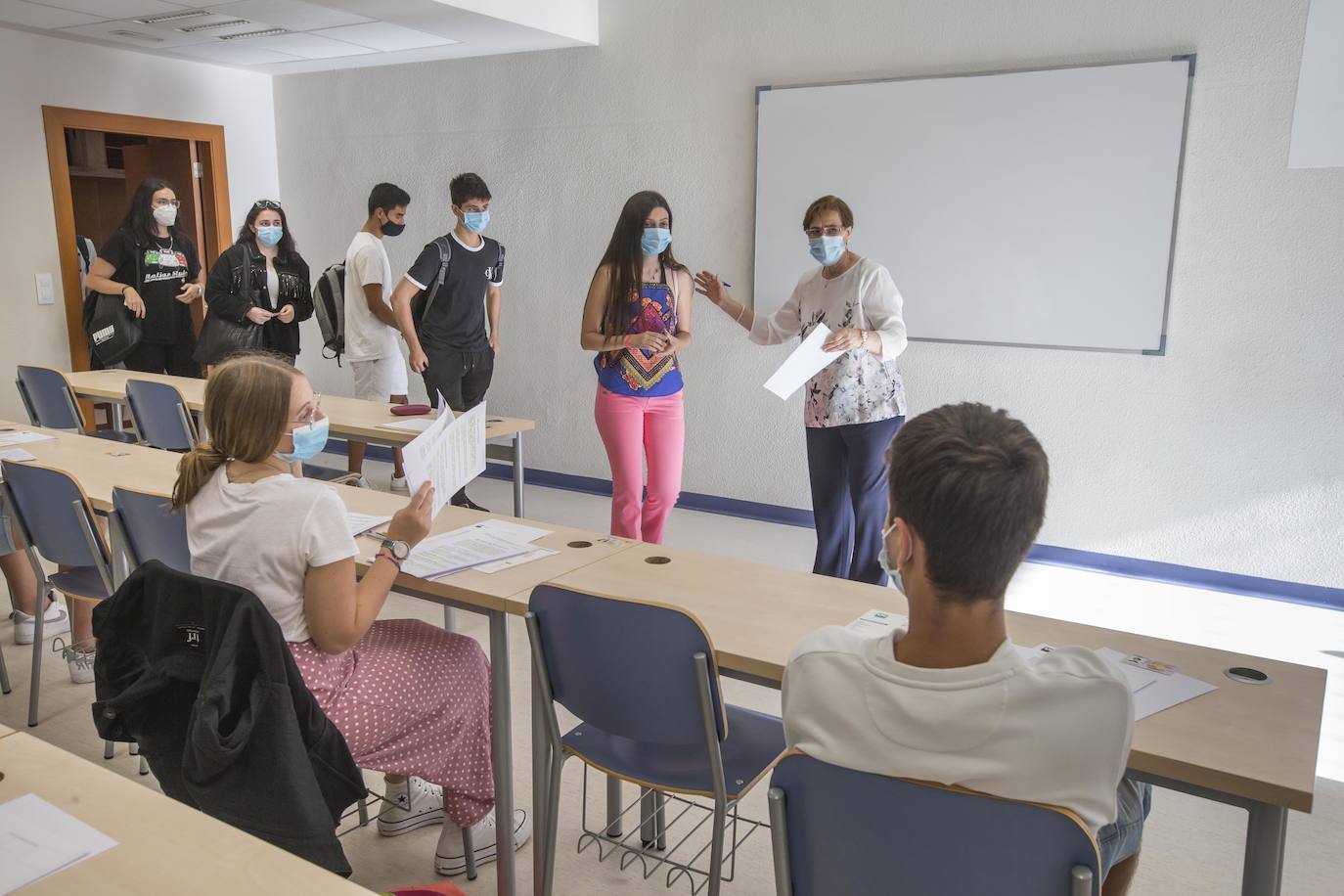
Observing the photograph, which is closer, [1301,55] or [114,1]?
[1301,55]

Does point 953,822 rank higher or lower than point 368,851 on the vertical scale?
higher

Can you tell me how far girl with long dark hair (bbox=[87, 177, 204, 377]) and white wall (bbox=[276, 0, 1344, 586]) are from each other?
1436mm

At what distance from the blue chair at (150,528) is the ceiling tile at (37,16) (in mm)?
4140

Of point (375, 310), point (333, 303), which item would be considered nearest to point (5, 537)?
point (375, 310)

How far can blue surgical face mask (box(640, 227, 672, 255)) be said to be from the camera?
3.52m

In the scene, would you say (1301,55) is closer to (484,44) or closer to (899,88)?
(899,88)

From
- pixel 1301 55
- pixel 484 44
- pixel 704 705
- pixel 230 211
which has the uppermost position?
pixel 484 44

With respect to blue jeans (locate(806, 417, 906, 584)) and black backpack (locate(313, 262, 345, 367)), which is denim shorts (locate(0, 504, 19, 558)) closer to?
black backpack (locate(313, 262, 345, 367))

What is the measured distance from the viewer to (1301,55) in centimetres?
379

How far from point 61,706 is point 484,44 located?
4.09 m

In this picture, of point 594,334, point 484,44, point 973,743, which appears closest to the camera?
point 973,743

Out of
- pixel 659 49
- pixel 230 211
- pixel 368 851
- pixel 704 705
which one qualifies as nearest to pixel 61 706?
pixel 368 851

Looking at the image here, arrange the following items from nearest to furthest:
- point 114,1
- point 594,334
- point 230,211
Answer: point 594,334, point 114,1, point 230,211

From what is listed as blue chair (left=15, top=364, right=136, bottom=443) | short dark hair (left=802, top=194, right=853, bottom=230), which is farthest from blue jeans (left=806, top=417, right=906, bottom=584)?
blue chair (left=15, top=364, right=136, bottom=443)
